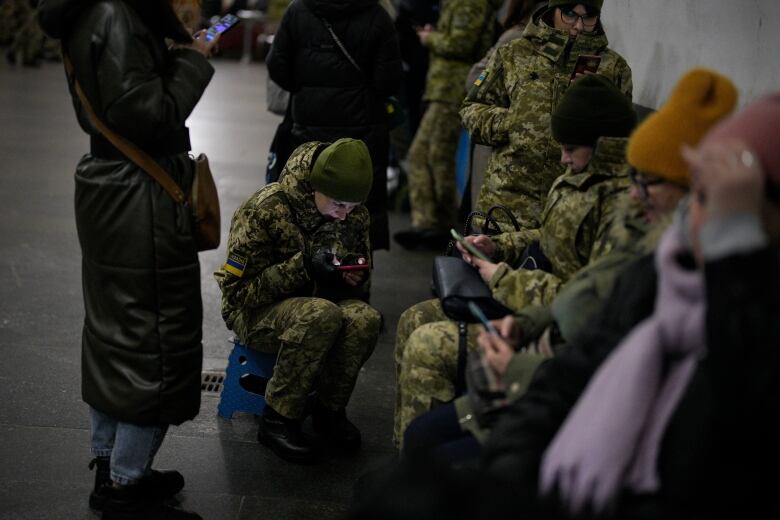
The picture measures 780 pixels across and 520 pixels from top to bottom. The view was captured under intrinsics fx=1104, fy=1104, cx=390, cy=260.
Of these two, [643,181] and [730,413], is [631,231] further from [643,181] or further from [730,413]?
[730,413]

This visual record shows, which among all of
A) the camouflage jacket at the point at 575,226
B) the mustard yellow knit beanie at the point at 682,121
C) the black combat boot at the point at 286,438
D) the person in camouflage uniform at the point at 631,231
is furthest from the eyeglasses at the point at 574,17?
the mustard yellow knit beanie at the point at 682,121

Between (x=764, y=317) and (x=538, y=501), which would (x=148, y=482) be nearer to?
(x=538, y=501)

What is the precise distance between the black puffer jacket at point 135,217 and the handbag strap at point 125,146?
0.08 feet

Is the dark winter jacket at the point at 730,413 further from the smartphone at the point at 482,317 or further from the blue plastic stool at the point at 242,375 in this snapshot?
the blue plastic stool at the point at 242,375

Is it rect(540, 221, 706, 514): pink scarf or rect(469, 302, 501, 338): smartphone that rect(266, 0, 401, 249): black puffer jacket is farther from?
rect(540, 221, 706, 514): pink scarf

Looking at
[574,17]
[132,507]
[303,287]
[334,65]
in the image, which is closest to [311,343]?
[303,287]

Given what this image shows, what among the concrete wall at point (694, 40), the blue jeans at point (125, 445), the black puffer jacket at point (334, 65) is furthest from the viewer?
the black puffer jacket at point (334, 65)

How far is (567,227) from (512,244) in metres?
0.54

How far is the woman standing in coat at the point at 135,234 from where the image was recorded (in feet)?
10.2

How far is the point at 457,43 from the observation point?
7.31m

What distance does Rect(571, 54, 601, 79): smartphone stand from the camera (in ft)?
15.2

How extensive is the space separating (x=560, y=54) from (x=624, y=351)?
8.93 ft

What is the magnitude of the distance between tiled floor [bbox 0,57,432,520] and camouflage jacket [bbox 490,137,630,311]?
3.38ft

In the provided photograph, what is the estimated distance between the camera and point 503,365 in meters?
2.77
